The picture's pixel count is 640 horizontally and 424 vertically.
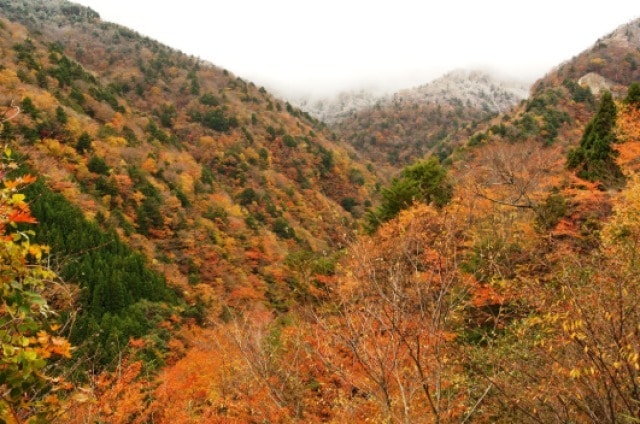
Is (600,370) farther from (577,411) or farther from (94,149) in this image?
(94,149)

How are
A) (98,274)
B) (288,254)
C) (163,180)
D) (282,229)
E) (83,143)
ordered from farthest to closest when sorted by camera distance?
(282,229)
(163,180)
(83,143)
(288,254)
(98,274)

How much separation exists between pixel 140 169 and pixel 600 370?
54.6 metres

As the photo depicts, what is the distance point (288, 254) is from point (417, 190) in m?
19.3

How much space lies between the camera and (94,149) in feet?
162

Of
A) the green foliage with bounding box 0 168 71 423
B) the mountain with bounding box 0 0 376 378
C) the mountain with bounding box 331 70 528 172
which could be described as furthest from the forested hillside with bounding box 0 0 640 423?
Answer: the mountain with bounding box 331 70 528 172

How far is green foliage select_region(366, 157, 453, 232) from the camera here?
28.4 metres

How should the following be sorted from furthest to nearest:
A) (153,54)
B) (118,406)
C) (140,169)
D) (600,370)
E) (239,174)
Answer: (153,54), (239,174), (140,169), (118,406), (600,370)

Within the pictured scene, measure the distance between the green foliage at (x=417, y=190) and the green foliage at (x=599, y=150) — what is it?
7.36m

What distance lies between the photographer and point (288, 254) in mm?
44438

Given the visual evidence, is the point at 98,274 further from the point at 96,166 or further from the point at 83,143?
the point at 83,143

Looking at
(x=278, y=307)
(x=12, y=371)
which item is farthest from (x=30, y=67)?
(x=12, y=371)

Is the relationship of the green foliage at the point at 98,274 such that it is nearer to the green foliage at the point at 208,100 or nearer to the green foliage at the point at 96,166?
the green foliage at the point at 96,166

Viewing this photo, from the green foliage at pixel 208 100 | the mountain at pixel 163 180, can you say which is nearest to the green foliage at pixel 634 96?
the mountain at pixel 163 180

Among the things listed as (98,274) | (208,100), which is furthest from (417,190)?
(208,100)
